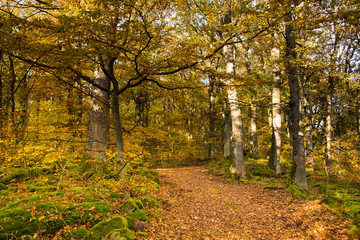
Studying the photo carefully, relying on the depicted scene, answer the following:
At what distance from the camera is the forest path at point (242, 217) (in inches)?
176

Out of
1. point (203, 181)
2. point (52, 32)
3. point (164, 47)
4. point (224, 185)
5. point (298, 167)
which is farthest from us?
point (203, 181)

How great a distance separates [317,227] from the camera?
14.8 feet

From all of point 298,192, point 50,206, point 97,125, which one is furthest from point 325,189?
point 97,125

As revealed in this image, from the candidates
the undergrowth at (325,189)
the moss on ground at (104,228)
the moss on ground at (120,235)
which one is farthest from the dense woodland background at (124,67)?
the moss on ground at (120,235)

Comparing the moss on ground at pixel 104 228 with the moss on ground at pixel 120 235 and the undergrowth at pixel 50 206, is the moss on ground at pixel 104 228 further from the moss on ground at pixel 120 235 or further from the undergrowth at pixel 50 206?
the undergrowth at pixel 50 206

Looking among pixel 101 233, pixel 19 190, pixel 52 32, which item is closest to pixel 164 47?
pixel 52 32

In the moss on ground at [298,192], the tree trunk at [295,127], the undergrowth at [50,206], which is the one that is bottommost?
the moss on ground at [298,192]

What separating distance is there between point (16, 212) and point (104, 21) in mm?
4075

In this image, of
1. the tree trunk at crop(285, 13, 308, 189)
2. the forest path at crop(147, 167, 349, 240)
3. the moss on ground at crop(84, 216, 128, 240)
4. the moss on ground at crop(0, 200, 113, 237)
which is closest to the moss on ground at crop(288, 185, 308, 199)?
the forest path at crop(147, 167, 349, 240)

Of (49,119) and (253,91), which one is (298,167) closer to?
(253,91)

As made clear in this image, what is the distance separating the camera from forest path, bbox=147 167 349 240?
447 cm

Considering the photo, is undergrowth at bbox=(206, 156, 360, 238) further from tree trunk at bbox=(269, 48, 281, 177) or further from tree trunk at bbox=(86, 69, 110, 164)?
tree trunk at bbox=(86, 69, 110, 164)

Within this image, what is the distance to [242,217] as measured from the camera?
18.8ft

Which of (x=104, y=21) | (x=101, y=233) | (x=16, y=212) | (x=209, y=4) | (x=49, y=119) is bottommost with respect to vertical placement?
(x=101, y=233)
